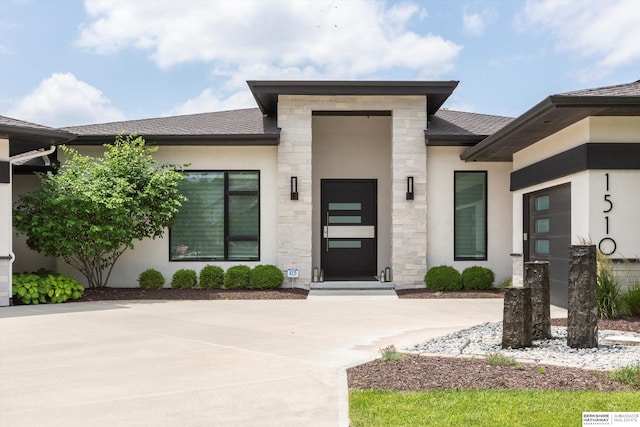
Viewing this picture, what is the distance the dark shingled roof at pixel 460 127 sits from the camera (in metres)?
13.1

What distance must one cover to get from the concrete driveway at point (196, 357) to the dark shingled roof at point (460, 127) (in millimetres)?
4115

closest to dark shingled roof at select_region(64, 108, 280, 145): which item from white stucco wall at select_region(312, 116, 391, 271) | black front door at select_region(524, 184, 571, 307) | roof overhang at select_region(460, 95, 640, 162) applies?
white stucco wall at select_region(312, 116, 391, 271)

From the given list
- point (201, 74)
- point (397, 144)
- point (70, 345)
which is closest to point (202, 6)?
point (201, 74)

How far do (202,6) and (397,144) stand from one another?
5.28 m

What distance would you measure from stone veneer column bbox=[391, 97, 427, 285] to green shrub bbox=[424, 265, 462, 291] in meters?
0.41

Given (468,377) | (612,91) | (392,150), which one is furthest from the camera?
(392,150)

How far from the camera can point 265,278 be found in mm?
12672

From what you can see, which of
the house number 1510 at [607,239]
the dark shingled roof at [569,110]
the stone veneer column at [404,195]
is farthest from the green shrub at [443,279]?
the house number 1510 at [607,239]

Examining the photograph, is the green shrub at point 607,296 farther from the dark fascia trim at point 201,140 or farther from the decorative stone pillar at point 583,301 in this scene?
the dark fascia trim at point 201,140

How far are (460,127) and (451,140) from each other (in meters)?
1.06

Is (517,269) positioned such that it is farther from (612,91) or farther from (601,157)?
(612,91)

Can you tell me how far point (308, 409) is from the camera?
14.2 feet

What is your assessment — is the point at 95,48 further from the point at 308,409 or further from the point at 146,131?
the point at 308,409

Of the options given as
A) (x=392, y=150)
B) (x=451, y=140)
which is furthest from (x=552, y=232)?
(x=392, y=150)
